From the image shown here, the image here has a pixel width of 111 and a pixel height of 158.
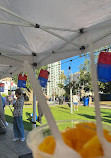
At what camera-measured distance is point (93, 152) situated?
1.29ft

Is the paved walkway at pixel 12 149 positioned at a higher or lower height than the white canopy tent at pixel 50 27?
lower

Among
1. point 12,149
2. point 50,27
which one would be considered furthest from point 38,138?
point 12,149

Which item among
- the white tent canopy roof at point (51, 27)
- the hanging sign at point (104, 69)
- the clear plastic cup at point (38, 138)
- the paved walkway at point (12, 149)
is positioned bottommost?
the paved walkway at point (12, 149)

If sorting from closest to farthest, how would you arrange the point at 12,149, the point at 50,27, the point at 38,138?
the point at 38,138
the point at 50,27
the point at 12,149

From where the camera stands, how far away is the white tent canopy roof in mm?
2117

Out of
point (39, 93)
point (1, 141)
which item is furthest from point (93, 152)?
point (1, 141)

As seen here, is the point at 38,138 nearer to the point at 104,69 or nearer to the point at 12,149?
the point at 104,69

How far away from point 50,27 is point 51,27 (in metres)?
0.02

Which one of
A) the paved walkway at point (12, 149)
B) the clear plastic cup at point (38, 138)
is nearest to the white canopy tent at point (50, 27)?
the clear plastic cup at point (38, 138)

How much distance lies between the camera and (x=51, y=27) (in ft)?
8.46

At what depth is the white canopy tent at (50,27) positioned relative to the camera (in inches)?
83.4

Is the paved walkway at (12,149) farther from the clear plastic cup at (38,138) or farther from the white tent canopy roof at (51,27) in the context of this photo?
the clear plastic cup at (38,138)

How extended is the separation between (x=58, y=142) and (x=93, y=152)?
103mm

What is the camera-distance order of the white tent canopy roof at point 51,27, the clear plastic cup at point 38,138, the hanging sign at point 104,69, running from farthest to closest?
the hanging sign at point 104,69 < the white tent canopy roof at point 51,27 < the clear plastic cup at point 38,138
